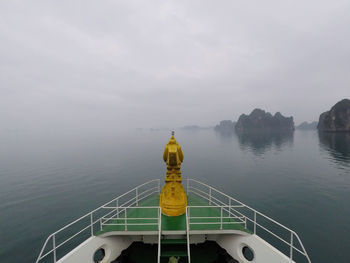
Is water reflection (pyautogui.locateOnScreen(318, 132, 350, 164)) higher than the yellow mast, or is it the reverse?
the yellow mast

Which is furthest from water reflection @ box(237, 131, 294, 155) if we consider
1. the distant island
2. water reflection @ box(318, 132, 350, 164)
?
the distant island

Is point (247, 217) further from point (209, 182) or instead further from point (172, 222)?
point (209, 182)

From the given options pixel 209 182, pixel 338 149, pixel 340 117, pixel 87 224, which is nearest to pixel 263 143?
pixel 338 149

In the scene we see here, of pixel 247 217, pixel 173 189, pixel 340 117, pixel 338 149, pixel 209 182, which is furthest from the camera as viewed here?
pixel 340 117

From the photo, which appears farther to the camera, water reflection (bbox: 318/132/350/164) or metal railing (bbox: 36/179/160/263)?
water reflection (bbox: 318/132/350/164)

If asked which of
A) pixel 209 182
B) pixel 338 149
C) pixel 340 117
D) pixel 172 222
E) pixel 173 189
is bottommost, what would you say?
pixel 209 182

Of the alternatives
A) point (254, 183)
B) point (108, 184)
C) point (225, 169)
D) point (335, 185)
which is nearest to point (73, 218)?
point (108, 184)

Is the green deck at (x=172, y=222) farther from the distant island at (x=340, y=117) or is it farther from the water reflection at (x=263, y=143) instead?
the distant island at (x=340, y=117)

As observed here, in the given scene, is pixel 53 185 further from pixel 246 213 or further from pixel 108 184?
pixel 246 213

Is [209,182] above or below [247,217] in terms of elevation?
below

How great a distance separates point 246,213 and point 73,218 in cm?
1834

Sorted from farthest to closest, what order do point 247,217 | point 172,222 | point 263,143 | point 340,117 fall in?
point 340,117 < point 263,143 < point 247,217 < point 172,222

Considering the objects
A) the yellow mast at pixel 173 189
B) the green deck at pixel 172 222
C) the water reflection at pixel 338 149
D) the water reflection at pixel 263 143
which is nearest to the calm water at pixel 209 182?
the green deck at pixel 172 222

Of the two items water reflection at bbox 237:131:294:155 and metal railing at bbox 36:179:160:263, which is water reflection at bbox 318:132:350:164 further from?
metal railing at bbox 36:179:160:263
